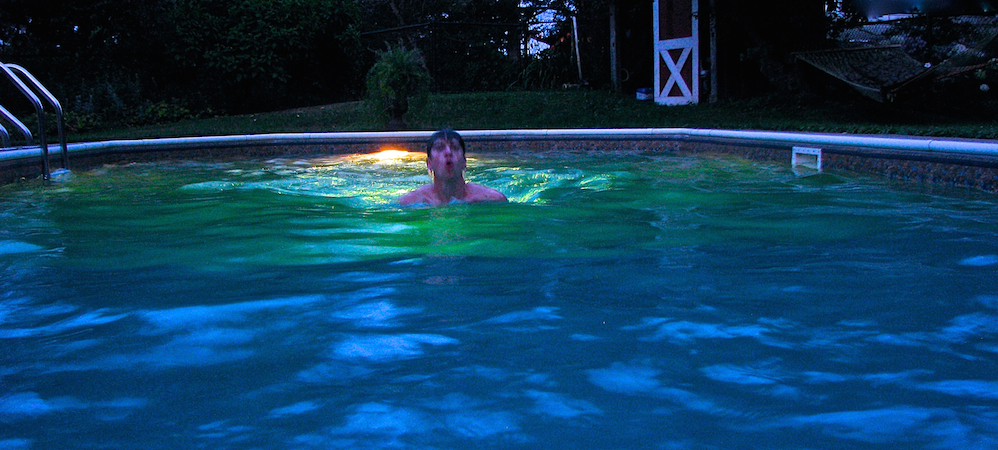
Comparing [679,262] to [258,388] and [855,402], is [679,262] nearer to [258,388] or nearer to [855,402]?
[855,402]

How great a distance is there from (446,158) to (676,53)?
9279mm

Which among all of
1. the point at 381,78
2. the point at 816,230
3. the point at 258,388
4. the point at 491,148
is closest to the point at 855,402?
the point at 258,388

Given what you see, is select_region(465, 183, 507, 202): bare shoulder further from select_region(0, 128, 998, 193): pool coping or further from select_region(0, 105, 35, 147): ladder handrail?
select_region(0, 105, 35, 147): ladder handrail

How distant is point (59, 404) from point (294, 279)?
4.51 feet

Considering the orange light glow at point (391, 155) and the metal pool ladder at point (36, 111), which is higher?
the metal pool ladder at point (36, 111)

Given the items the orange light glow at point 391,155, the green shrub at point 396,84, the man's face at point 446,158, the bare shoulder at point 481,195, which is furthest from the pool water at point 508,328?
the green shrub at point 396,84

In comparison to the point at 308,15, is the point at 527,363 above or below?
below

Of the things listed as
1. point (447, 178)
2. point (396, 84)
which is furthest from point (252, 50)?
point (447, 178)

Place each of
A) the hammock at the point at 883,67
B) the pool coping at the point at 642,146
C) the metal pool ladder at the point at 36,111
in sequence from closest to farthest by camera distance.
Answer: the pool coping at the point at 642,146, the metal pool ladder at the point at 36,111, the hammock at the point at 883,67

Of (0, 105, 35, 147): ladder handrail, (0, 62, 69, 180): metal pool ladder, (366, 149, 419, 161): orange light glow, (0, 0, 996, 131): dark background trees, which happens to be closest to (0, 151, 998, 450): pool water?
(0, 62, 69, 180): metal pool ladder

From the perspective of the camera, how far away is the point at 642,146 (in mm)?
9359

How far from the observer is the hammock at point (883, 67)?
910 centimetres

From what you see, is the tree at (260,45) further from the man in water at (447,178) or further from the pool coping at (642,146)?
the man in water at (447,178)

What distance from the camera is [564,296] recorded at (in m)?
3.18
